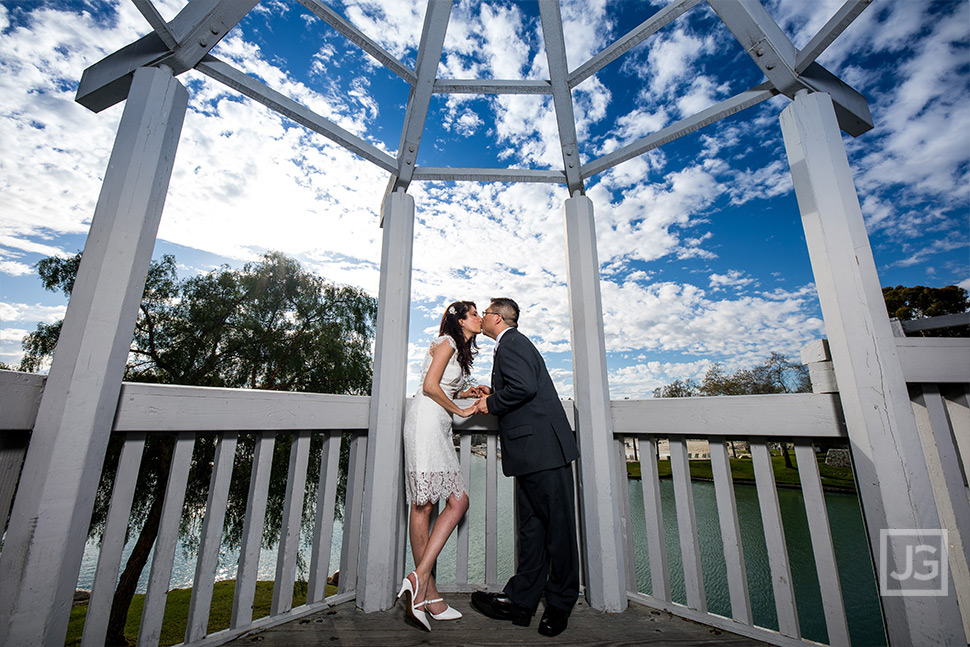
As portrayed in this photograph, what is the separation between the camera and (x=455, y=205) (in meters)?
3.38

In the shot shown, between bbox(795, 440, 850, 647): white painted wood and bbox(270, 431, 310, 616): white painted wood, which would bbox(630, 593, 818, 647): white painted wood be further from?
bbox(270, 431, 310, 616): white painted wood

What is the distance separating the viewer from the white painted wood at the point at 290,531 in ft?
4.98

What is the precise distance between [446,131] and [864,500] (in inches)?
111

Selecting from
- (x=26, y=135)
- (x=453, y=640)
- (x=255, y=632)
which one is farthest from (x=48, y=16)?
(x=453, y=640)

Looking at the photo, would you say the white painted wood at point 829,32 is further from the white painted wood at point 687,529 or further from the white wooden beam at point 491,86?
the white painted wood at point 687,529

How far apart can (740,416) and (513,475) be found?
0.96 meters

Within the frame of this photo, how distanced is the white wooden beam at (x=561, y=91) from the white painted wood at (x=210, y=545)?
2.13 meters

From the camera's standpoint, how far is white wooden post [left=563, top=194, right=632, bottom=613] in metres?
1.69

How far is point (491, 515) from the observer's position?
1910 millimetres

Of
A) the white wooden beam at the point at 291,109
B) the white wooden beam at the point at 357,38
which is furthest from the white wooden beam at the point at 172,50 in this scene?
the white wooden beam at the point at 357,38

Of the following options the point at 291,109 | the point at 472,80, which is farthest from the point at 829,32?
the point at 291,109

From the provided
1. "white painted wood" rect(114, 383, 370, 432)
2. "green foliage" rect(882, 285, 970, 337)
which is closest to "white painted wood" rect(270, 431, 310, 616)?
"white painted wood" rect(114, 383, 370, 432)

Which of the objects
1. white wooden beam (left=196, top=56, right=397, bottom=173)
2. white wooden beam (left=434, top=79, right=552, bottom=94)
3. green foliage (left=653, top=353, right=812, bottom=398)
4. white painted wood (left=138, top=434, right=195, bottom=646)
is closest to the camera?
white painted wood (left=138, top=434, right=195, bottom=646)

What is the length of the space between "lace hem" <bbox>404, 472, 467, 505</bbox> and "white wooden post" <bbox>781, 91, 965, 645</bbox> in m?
1.47
